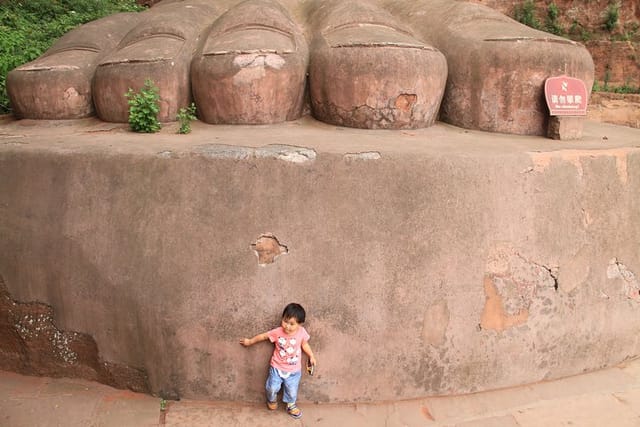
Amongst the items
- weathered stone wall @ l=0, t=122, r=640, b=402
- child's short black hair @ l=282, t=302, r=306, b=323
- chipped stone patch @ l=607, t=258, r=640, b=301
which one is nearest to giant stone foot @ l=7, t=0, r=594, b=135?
weathered stone wall @ l=0, t=122, r=640, b=402

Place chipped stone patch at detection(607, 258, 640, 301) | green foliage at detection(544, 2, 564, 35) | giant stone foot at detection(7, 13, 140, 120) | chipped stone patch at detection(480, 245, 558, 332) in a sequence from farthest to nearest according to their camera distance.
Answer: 1. green foliage at detection(544, 2, 564, 35)
2. giant stone foot at detection(7, 13, 140, 120)
3. chipped stone patch at detection(607, 258, 640, 301)
4. chipped stone patch at detection(480, 245, 558, 332)

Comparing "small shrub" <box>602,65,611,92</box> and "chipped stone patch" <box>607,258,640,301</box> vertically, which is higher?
"chipped stone patch" <box>607,258,640,301</box>

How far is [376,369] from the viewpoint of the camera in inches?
88.8

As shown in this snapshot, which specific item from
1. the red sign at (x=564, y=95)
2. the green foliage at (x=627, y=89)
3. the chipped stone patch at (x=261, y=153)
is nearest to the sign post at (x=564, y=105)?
the red sign at (x=564, y=95)

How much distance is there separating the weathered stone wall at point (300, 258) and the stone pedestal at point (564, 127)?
0.72m

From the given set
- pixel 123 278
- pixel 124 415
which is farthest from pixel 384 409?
pixel 123 278

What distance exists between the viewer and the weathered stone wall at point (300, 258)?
2211 mm

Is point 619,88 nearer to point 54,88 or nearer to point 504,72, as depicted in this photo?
point 504,72

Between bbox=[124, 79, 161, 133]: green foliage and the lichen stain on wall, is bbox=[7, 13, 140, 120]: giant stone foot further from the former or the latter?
the lichen stain on wall

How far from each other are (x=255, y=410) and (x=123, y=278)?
815mm

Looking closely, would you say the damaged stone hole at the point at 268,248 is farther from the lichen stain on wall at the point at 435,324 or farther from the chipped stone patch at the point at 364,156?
the lichen stain on wall at the point at 435,324

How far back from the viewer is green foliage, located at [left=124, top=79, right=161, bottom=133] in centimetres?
288

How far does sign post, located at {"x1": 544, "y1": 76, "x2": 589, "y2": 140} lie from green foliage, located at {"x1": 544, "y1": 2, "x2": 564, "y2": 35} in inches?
378

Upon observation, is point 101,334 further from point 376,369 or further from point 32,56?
point 32,56
